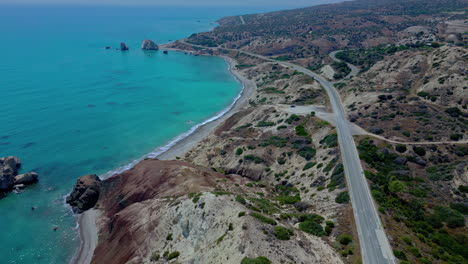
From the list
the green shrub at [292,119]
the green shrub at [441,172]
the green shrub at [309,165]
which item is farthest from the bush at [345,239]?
the green shrub at [292,119]

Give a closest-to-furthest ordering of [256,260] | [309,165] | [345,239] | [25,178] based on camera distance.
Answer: [256,260], [345,239], [309,165], [25,178]

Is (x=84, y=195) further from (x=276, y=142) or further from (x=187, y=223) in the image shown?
(x=276, y=142)

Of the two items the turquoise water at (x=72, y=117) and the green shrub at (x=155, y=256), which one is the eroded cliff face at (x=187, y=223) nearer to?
the green shrub at (x=155, y=256)

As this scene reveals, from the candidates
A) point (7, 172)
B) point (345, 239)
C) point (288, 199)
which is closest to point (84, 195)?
point (7, 172)

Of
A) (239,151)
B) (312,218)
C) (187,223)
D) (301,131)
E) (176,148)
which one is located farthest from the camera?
(176,148)

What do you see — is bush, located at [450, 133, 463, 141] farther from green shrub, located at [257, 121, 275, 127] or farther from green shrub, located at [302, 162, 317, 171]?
green shrub, located at [257, 121, 275, 127]

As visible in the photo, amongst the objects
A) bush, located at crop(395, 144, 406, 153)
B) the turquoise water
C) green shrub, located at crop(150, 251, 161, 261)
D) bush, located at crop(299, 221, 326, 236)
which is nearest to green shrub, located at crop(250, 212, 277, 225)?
bush, located at crop(299, 221, 326, 236)
